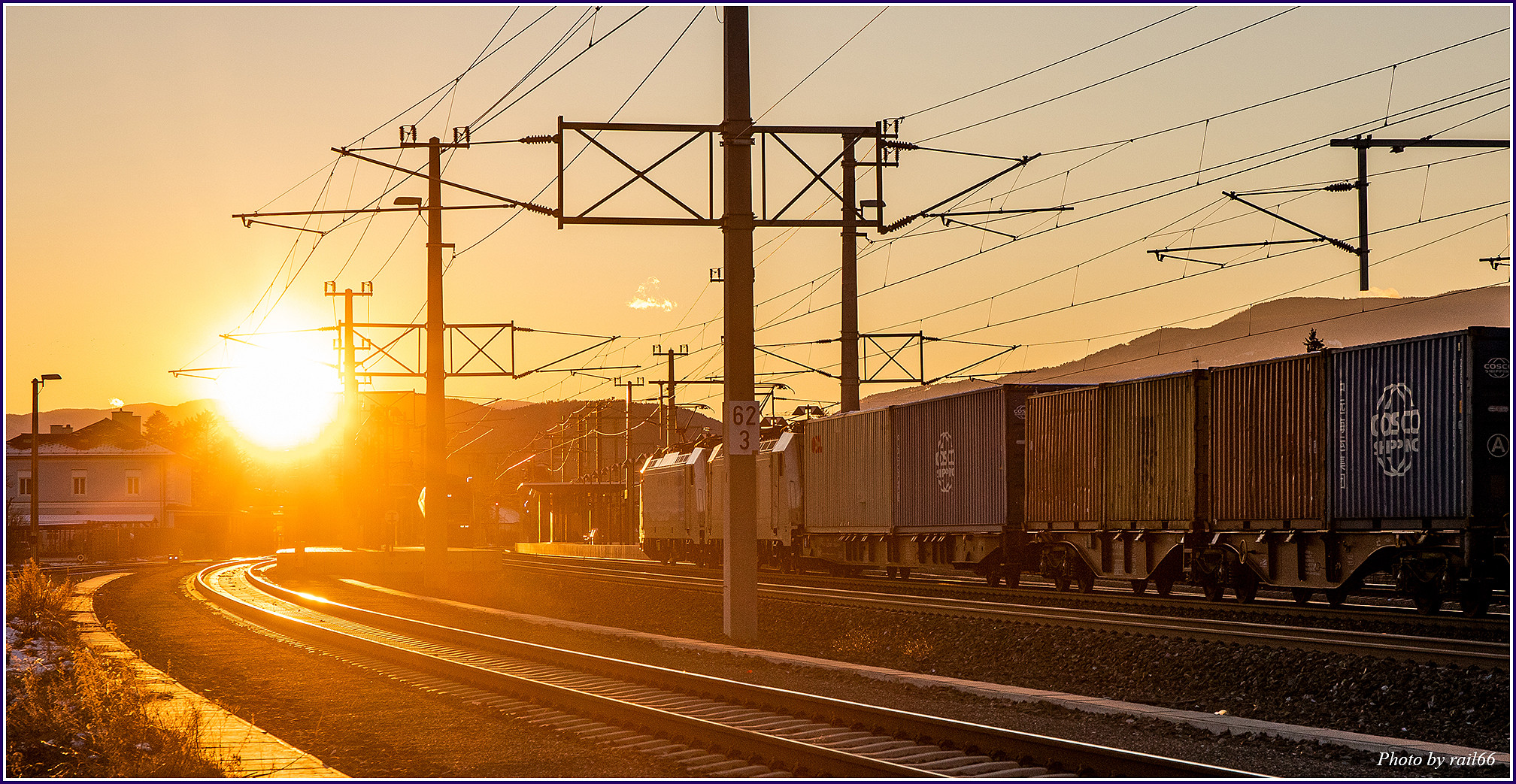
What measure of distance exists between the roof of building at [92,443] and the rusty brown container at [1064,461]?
237 feet

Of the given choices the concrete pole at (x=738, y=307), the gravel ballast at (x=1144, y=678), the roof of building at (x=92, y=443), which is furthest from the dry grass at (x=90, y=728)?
the roof of building at (x=92, y=443)

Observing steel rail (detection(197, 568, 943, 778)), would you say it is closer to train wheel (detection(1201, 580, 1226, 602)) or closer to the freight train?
the freight train

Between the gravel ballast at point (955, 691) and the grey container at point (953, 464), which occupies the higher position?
the grey container at point (953, 464)

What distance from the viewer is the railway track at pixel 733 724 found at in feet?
31.8

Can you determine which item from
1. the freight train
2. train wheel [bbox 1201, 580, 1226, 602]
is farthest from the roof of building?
train wheel [bbox 1201, 580, 1226, 602]

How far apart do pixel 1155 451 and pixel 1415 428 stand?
210 inches

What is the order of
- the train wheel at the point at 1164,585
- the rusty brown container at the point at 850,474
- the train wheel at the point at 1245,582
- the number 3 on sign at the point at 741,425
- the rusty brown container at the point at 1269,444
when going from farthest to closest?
the rusty brown container at the point at 850,474 < the train wheel at the point at 1164,585 < the train wheel at the point at 1245,582 < the rusty brown container at the point at 1269,444 < the number 3 on sign at the point at 741,425

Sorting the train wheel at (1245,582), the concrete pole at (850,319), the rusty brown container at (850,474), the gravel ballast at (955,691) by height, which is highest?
the concrete pole at (850,319)

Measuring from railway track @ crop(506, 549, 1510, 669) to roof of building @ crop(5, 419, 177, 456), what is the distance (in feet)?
222

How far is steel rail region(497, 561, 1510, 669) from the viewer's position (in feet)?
46.5

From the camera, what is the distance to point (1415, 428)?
60.4 feet

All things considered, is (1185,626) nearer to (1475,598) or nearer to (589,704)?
(1475,598)

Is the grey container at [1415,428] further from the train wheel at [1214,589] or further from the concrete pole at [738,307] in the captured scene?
the concrete pole at [738,307]

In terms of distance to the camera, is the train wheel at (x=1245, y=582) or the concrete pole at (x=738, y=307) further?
the train wheel at (x=1245, y=582)
